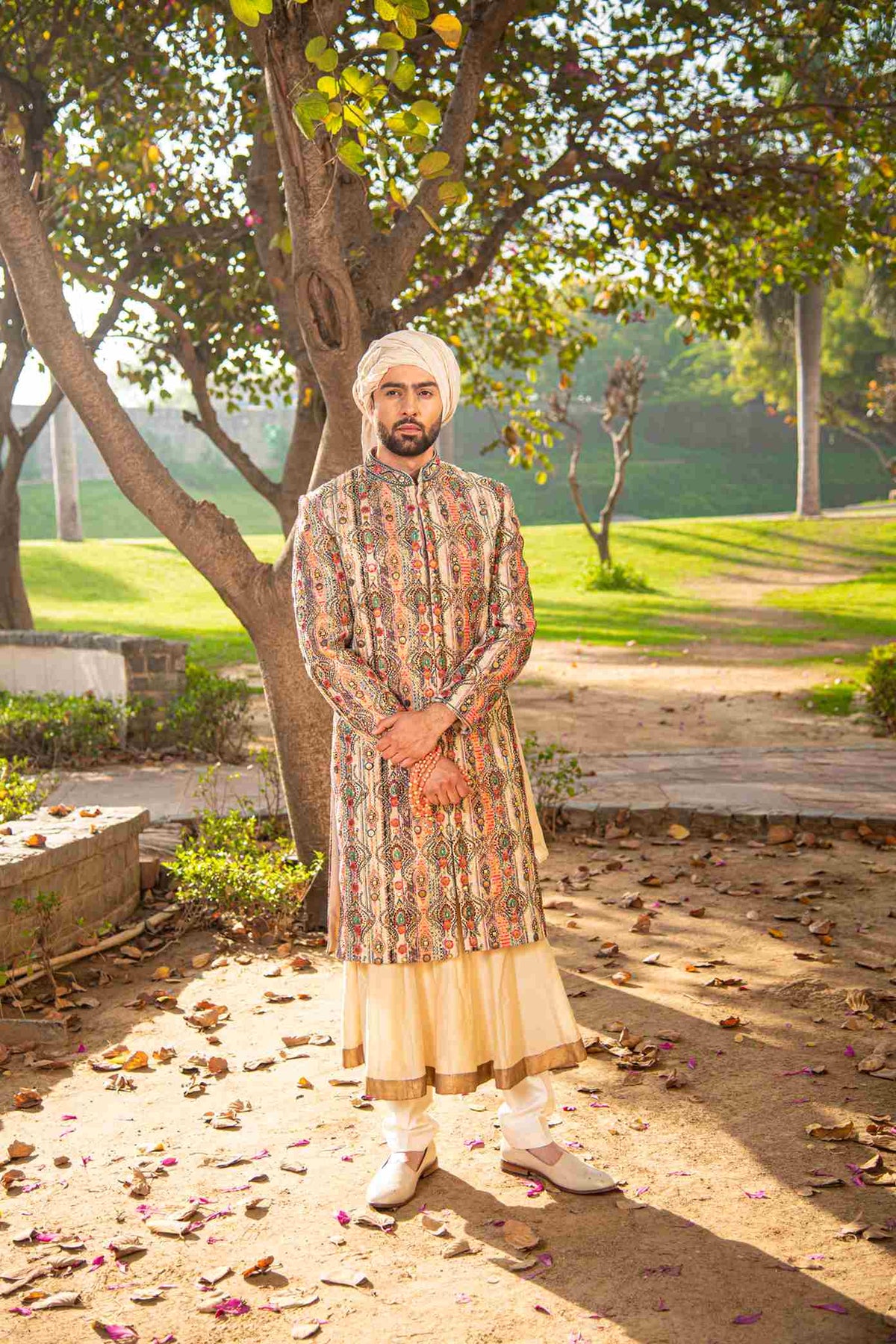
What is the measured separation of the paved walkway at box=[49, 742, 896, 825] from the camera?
6.99m

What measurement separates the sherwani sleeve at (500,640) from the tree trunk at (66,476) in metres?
23.4

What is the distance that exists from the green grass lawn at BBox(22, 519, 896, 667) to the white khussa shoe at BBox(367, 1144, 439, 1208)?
1163cm

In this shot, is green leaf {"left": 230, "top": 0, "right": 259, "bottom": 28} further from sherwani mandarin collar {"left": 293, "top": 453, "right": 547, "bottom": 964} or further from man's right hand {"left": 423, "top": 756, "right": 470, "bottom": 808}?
man's right hand {"left": 423, "top": 756, "right": 470, "bottom": 808}

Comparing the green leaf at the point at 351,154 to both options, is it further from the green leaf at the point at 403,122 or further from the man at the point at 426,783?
the man at the point at 426,783

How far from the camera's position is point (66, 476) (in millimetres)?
26250

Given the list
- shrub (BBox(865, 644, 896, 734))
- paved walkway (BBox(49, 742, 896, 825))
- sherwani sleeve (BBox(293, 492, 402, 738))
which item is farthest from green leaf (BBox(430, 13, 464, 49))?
shrub (BBox(865, 644, 896, 734))

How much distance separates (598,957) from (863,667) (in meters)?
8.80

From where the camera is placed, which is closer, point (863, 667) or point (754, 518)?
point (863, 667)

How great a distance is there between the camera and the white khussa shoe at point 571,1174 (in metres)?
3.27

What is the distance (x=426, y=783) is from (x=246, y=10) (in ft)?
6.76

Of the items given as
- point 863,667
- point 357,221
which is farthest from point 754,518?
point 357,221

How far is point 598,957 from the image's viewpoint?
202 inches

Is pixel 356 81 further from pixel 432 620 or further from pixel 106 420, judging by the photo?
pixel 106 420

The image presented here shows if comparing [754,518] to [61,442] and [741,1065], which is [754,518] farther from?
[741,1065]
